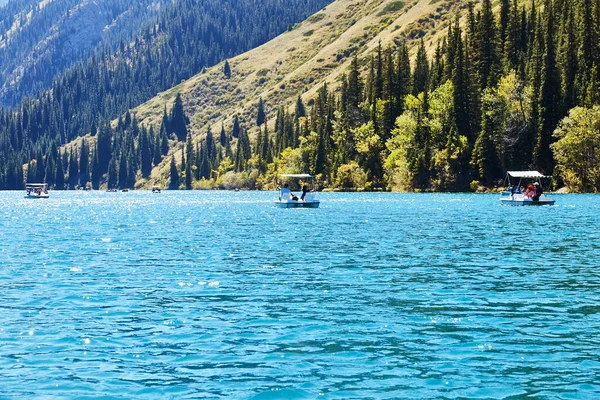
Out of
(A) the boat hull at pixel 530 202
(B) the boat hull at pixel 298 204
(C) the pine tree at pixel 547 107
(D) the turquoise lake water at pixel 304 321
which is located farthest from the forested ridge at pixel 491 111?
(D) the turquoise lake water at pixel 304 321

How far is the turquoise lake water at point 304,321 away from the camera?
622 inches

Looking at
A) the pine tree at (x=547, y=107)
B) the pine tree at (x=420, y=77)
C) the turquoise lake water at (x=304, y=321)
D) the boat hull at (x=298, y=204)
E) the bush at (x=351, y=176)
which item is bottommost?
the turquoise lake water at (x=304, y=321)

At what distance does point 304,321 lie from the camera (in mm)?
21844

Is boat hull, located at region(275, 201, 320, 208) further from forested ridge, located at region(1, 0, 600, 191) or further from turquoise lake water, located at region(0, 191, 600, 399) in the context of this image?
turquoise lake water, located at region(0, 191, 600, 399)

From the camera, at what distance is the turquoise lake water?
51.8ft

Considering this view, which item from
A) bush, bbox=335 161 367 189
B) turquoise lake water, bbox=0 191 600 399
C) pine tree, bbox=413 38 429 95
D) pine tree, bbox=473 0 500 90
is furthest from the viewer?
pine tree, bbox=413 38 429 95

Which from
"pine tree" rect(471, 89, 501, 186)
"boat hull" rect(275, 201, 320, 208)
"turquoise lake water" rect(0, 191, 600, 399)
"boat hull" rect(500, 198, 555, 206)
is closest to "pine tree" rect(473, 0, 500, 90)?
"pine tree" rect(471, 89, 501, 186)

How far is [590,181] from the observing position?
121 metres

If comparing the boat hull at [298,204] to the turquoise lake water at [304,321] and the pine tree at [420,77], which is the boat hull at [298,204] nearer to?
the turquoise lake water at [304,321]

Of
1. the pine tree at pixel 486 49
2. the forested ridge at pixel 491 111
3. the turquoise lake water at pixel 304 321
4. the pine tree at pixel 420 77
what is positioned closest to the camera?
the turquoise lake water at pixel 304 321

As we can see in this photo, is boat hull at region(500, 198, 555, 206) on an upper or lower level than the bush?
lower

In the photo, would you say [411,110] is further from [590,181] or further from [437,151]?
[590,181]

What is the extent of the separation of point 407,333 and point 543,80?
4983 inches

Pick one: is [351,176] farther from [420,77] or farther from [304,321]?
[304,321]
